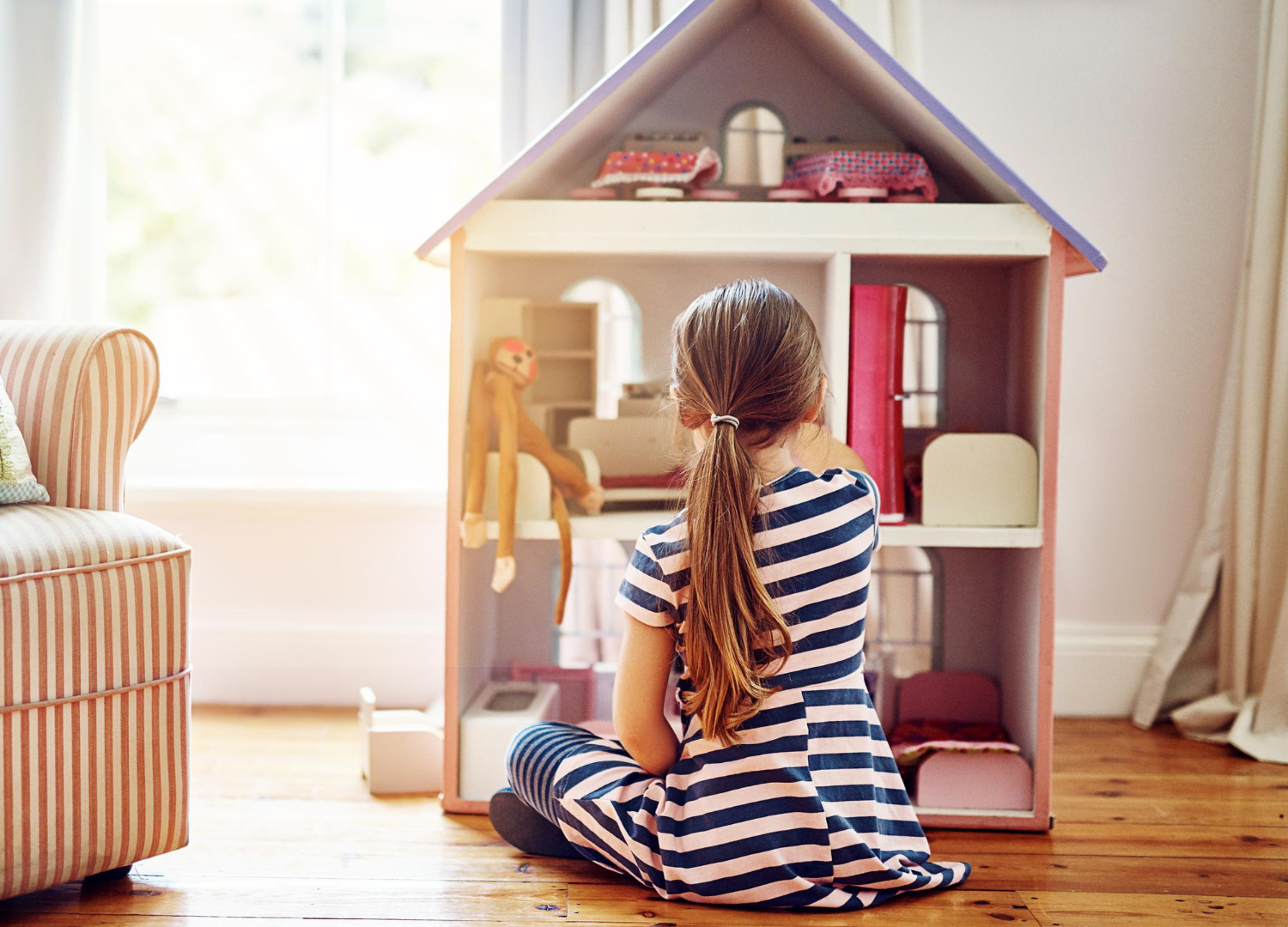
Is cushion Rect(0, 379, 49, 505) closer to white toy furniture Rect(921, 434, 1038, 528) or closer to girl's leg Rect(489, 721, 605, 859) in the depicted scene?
girl's leg Rect(489, 721, 605, 859)

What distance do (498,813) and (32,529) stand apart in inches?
23.8

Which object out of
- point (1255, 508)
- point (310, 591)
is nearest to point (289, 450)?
point (310, 591)

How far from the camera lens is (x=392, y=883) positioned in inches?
47.0

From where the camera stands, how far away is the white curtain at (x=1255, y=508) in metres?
1.75

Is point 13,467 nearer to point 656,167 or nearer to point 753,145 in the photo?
point 656,167

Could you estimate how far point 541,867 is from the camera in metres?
1.25

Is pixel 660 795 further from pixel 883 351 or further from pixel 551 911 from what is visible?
pixel 883 351

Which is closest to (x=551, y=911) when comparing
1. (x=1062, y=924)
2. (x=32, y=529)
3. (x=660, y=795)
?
(x=660, y=795)

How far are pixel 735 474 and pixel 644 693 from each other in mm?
261

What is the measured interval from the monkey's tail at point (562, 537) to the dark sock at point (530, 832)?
26cm

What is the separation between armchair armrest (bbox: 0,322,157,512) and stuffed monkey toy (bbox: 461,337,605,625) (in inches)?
16.1

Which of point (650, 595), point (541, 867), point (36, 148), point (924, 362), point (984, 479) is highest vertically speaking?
point (36, 148)

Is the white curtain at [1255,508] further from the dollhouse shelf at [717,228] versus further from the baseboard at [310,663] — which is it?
the baseboard at [310,663]

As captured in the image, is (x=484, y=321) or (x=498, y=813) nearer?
(x=498, y=813)
